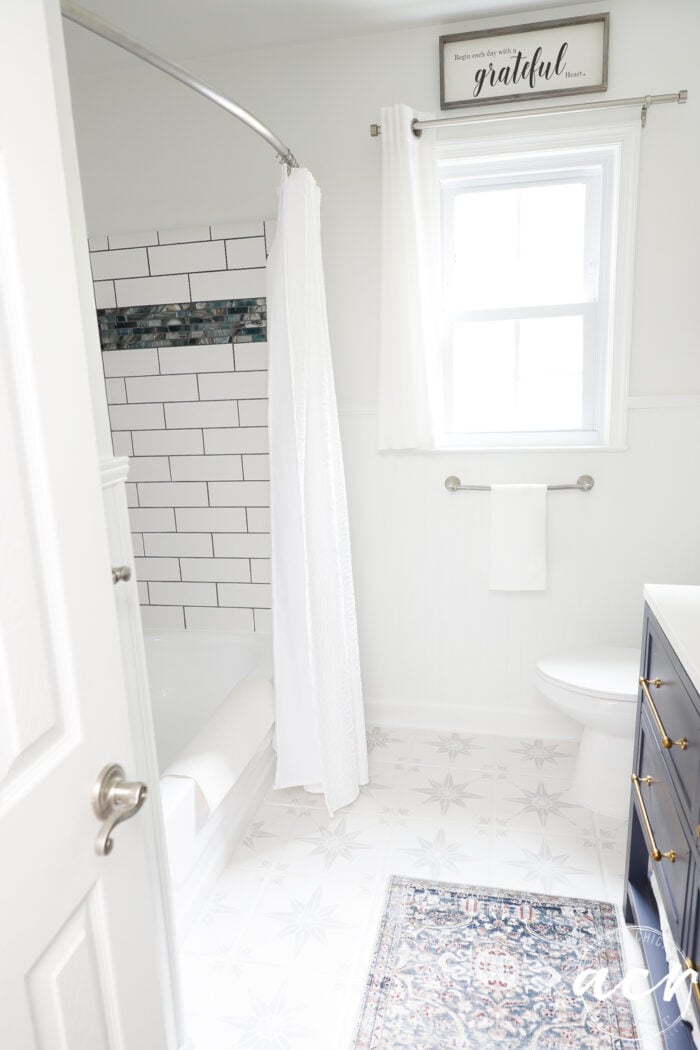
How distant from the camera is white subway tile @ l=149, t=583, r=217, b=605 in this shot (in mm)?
2742

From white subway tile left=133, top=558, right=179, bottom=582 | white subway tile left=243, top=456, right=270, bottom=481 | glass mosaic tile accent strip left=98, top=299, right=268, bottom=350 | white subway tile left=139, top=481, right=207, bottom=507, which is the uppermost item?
glass mosaic tile accent strip left=98, top=299, right=268, bottom=350

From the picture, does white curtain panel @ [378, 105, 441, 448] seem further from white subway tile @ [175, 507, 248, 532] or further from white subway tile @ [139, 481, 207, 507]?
white subway tile @ [139, 481, 207, 507]

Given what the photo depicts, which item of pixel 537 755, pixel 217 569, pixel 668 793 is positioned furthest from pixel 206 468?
pixel 668 793

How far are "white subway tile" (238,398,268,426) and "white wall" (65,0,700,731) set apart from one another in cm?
29

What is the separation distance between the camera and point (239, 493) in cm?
262

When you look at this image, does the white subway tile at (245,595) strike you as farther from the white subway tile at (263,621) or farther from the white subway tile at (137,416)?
the white subway tile at (137,416)

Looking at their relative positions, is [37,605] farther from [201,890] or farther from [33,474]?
[201,890]

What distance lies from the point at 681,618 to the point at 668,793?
338 mm

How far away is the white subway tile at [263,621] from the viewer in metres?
2.71

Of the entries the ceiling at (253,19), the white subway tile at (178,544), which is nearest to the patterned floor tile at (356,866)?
the white subway tile at (178,544)

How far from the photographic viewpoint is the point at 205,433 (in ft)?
8.53

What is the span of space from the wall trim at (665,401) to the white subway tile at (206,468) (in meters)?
1.36

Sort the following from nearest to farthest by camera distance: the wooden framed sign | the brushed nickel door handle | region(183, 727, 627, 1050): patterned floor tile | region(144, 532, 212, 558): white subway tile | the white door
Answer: the white door
the brushed nickel door handle
region(183, 727, 627, 1050): patterned floor tile
the wooden framed sign
region(144, 532, 212, 558): white subway tile

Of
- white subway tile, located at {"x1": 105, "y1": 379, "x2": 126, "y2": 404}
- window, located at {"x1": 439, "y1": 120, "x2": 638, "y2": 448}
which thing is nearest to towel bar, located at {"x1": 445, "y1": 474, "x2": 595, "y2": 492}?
window, located at {"x1": 439, "y1": 120, "x2": 638, "y2": 448}
